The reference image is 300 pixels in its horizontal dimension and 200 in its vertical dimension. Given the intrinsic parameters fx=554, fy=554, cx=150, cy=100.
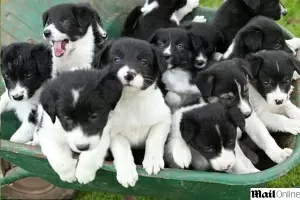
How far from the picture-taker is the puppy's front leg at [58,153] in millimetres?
3404

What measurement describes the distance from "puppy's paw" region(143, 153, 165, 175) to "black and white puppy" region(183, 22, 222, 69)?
4.03ft

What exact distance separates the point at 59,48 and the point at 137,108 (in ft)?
3.20

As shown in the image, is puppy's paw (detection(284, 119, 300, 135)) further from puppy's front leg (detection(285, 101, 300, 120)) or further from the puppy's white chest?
the puppy's white chest

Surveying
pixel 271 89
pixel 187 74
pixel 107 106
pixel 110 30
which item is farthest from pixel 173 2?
pixel 107 106

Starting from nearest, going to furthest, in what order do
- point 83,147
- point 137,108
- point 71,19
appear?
1. point 83,147
2. point 137,108
3. point 71,19

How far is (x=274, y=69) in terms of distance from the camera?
3.99 metres

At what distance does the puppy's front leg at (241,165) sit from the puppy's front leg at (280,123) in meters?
0.32

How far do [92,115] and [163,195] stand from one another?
31.8 inches

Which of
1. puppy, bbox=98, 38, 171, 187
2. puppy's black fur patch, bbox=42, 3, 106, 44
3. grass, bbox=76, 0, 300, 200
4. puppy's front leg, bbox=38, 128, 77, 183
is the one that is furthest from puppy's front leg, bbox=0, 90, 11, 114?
grass, bbox=76, 0, 300, 200

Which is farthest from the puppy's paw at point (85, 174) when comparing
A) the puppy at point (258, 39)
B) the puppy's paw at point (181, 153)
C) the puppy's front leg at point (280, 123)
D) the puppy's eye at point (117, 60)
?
the puppy at point (258, 39)

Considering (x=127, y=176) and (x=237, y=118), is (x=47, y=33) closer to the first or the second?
(x=127, y=176)

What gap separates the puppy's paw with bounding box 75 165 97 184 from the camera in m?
3.39

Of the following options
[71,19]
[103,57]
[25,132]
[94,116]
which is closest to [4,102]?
[25,132]

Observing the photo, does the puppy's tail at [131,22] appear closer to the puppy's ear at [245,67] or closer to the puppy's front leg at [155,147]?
the puppy's ear at [245,67]
